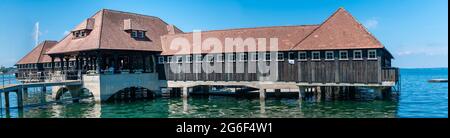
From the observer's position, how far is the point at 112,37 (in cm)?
3516

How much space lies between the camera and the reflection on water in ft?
82.1

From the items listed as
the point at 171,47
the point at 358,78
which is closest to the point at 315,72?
the point at 358,78

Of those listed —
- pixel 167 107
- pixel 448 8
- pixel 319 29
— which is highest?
pixel 319 29

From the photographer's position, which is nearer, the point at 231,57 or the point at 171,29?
the point at 231,57

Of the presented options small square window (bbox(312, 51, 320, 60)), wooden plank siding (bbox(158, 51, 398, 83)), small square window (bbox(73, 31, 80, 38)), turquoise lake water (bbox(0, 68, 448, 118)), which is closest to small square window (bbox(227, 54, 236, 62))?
wooden plank siding (bbox(158, 51, 398, 83))

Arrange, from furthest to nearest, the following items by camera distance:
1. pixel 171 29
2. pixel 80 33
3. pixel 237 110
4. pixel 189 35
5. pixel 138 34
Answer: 1. pixel 171 29
2. pixel 189 35
3. pixel 138 34
4. pixel 80 33
5. pixel 237 110

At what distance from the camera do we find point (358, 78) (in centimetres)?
2812

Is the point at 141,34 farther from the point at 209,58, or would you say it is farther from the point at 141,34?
the point at 209,58

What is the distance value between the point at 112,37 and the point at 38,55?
21982mm

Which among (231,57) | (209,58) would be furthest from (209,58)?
(231,57)

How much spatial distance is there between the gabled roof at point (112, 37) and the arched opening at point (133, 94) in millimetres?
4419

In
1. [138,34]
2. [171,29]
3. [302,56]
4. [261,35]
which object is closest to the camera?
[302,56]
